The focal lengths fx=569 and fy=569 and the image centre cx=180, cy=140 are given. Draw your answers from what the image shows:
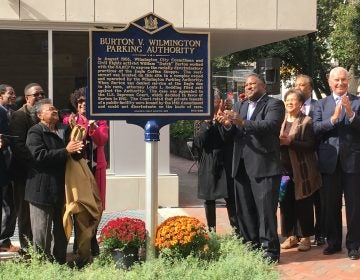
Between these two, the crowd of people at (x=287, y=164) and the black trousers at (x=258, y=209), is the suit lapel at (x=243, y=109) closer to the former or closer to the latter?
the crowd of people at (x=287, y=164)

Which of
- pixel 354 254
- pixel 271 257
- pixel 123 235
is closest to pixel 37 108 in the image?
pixel 123 235

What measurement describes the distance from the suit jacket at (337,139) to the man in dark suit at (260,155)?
580 millimetres

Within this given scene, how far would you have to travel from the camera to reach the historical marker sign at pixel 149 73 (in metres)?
5.37

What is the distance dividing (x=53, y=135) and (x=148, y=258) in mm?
1519

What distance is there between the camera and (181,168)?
1675 centimetres

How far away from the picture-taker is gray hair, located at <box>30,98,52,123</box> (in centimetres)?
565

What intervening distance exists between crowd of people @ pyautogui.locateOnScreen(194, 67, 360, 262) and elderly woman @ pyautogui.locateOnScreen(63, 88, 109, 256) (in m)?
1.13

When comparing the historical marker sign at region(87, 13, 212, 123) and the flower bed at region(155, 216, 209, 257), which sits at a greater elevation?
the historical marker sign at region(87, 13, 212, 123)

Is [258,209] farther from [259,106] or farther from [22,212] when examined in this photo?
[22,212]

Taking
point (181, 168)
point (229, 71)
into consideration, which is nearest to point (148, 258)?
point (181, 168)

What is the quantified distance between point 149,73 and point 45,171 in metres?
1.40

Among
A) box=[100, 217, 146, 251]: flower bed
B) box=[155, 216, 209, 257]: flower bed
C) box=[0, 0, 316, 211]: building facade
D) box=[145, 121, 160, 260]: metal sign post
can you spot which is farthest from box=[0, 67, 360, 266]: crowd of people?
box=[0, 0, 316, 211]: building facade

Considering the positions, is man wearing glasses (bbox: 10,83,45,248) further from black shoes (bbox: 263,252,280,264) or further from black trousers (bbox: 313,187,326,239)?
black trousers (bbox: 313,187,326,239)

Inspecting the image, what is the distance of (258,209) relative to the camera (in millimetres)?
6121
